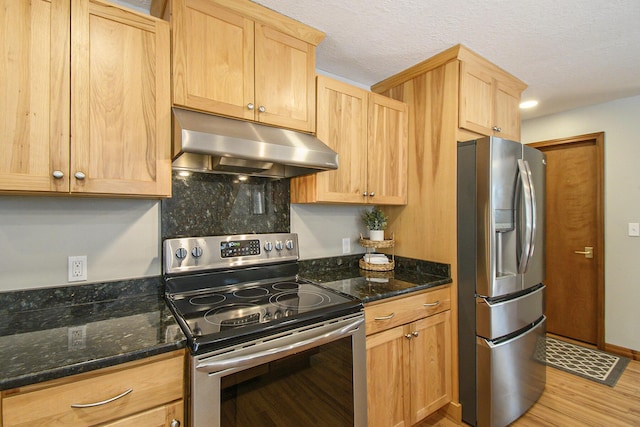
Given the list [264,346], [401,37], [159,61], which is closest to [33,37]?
[159,61]

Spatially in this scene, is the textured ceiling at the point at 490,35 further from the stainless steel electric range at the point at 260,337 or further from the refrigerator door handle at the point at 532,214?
the stainless steel electric range at the point at 260,337

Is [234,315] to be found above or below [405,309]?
above

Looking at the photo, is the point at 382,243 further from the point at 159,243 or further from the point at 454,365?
the point at 159,243

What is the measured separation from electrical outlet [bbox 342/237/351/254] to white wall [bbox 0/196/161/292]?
129 cm

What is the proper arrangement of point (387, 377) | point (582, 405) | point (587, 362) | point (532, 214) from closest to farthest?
point (387, 377) → point (532, 214) → point (582, 405) → point (587, 362)

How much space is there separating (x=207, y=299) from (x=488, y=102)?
2.26 meters

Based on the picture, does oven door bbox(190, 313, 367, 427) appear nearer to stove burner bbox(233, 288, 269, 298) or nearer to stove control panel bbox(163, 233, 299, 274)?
stove burner bbox(233, 288, 269, 298)

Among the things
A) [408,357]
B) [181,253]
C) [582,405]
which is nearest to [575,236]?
[582,405]

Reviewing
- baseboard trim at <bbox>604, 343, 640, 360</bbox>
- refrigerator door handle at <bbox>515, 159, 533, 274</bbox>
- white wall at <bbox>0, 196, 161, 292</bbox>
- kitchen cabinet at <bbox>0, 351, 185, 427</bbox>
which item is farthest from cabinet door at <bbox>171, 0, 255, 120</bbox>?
baseboard trim at <bbox>604, 343, 640, 360</bbox>

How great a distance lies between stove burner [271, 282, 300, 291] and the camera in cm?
175

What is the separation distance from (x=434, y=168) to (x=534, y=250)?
88 cm

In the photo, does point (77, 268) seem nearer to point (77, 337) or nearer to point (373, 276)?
point (77, 337)

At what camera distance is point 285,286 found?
1.79m

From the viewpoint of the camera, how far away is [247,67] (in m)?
1.56
